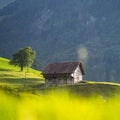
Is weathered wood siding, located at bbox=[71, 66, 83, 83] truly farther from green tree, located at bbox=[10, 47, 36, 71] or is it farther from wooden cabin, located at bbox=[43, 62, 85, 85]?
green tree, located at bbox=[10, 47, 36, 71]

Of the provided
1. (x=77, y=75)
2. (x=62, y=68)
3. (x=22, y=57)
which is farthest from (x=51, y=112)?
(x=22, y=57)

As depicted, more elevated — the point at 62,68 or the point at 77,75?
the point at 62,68

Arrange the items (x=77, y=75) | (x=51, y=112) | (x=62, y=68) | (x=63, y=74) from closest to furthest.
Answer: (x=51, y=112) → (x=63, y=74) → (x=62, y=68) → (x=77, y=75)

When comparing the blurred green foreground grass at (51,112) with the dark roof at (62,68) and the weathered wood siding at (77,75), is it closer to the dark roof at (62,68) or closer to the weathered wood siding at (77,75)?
the dark roof at (62,68)

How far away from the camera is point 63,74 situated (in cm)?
9681

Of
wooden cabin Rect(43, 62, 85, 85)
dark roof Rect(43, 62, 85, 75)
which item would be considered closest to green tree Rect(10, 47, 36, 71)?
dark roof Rect(43, 62, 85, 75)

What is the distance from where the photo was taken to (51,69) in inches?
3964

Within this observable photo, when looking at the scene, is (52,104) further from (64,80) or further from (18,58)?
(18,58)

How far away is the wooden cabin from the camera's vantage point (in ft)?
318

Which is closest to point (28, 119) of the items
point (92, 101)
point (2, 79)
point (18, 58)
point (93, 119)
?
point (93, 119)

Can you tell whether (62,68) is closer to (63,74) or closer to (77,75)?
(63,74)

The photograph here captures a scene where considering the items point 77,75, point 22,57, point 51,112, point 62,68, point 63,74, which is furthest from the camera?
point 22,57

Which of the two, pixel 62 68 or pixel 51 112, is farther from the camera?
pixel 62 68

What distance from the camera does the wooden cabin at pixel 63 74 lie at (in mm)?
96831
